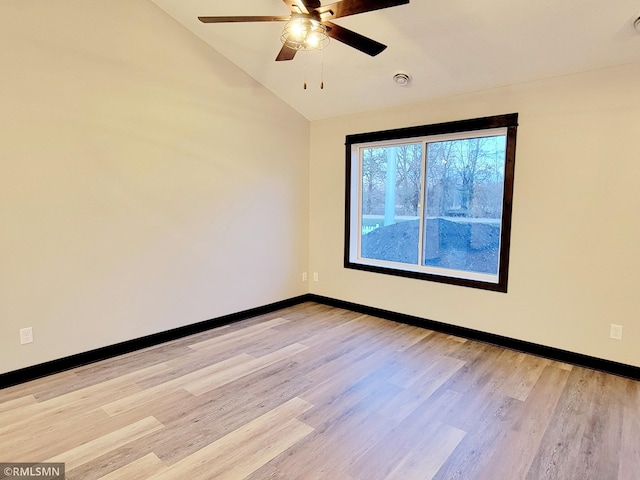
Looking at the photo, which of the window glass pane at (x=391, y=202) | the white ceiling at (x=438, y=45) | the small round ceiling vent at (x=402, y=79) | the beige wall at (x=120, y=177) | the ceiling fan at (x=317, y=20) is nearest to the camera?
the ceiling fan at (x=317, y=20)

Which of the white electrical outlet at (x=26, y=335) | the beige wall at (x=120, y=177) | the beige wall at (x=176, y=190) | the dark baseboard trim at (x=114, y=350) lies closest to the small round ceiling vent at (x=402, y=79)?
Answer: the beige wall at (x=176, y=190)

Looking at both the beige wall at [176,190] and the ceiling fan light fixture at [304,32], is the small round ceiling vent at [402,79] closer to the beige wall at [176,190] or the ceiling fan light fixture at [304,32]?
the beige wall at [176,190]

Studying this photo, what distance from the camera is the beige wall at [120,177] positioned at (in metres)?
→ 2.63

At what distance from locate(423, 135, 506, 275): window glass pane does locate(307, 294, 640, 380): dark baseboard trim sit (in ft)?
2.05

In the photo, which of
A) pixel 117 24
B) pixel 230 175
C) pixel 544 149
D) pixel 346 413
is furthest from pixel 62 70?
pixel 544 149

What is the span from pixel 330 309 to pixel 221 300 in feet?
4.66

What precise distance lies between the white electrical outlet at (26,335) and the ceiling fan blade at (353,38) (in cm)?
299

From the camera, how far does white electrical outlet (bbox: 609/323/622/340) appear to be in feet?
9.47

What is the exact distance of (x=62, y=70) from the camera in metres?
2.74

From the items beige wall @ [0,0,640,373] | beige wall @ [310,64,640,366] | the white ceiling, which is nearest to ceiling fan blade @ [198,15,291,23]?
the white ceiling

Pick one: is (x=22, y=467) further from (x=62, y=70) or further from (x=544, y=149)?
(x=544, y=149)

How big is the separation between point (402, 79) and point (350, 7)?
1.59 meters

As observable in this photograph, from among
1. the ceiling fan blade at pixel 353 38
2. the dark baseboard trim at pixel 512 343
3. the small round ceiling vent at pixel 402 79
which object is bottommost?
the dark baseboard trim at pixel 512 343

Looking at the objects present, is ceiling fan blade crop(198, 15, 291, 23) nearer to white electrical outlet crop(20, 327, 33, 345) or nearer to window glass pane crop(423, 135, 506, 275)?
window glass pane crop(423, 135, 506, 275)
